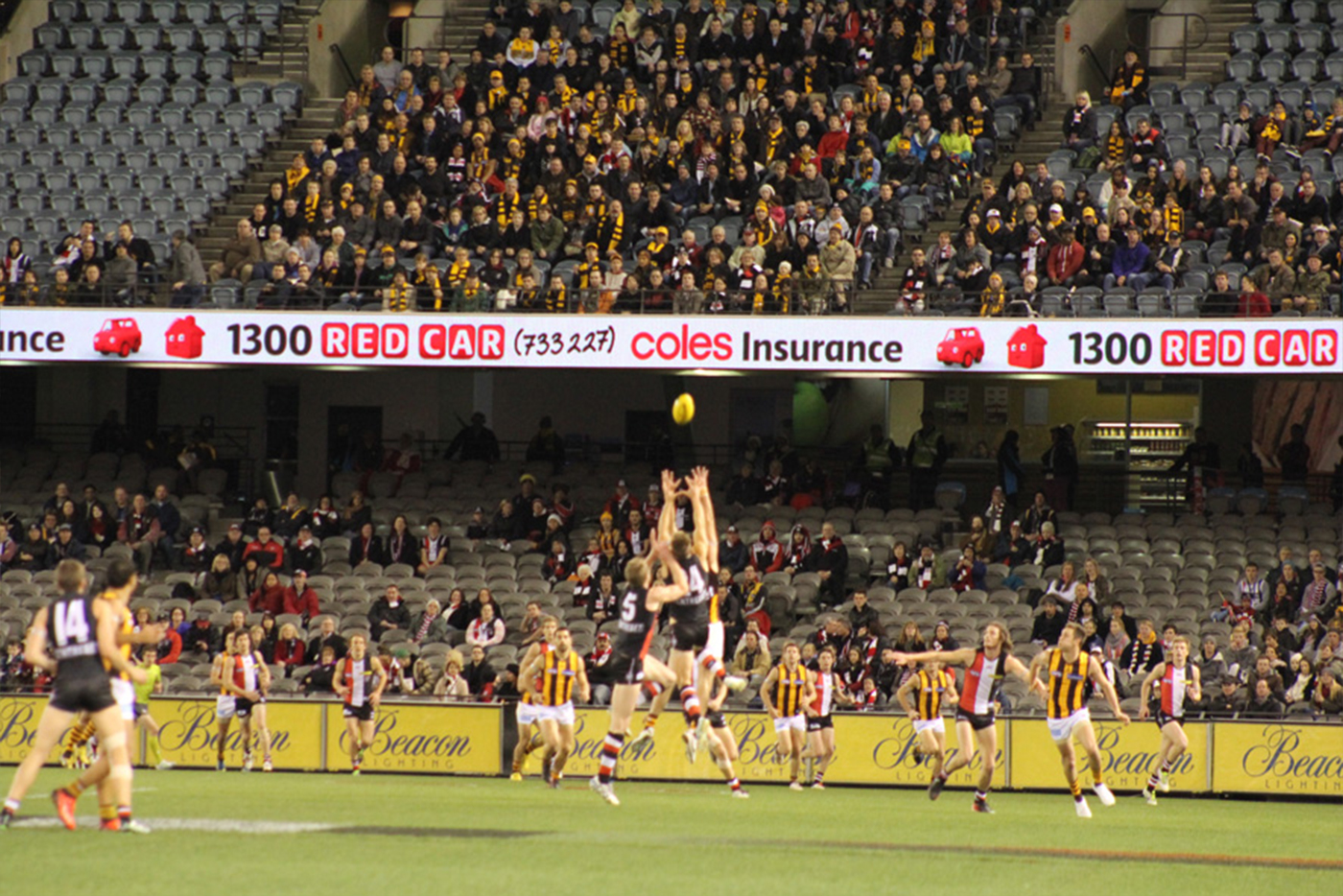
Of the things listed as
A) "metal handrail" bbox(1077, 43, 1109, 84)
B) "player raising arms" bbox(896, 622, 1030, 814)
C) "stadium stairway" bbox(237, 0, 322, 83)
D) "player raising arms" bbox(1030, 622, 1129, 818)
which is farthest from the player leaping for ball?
"stadium stairway" bbox(237, 0, 322, 83)

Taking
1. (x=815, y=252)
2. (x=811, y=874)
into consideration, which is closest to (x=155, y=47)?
(x=815, y=252)

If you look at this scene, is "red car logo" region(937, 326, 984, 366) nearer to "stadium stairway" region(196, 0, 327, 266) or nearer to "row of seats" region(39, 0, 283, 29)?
"stadium stairway" region(196, 0, 327, 266)

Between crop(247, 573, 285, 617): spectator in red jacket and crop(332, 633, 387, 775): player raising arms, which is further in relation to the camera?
crop(247, 573, 285, 617): spectator in red jacket

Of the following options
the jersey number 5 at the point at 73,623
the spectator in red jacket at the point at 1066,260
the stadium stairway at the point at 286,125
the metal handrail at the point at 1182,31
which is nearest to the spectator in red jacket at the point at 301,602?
→ the stadium stairway at the point at 286,125

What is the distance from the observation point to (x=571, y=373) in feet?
106

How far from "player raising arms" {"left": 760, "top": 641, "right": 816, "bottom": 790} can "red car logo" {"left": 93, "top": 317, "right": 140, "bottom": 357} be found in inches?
422

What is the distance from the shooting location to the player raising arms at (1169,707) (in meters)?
21.2

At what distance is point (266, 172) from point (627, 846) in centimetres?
2115

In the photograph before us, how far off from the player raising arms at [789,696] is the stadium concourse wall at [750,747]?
162 cm

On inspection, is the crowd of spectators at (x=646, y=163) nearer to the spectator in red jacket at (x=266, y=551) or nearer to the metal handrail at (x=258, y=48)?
the metal handrail at (x=258, y=48)

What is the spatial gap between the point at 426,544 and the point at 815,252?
703cm

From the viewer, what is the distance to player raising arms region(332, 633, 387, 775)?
22.5 meters

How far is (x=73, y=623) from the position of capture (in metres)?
12.1

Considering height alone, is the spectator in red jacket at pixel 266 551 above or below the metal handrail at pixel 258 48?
below
